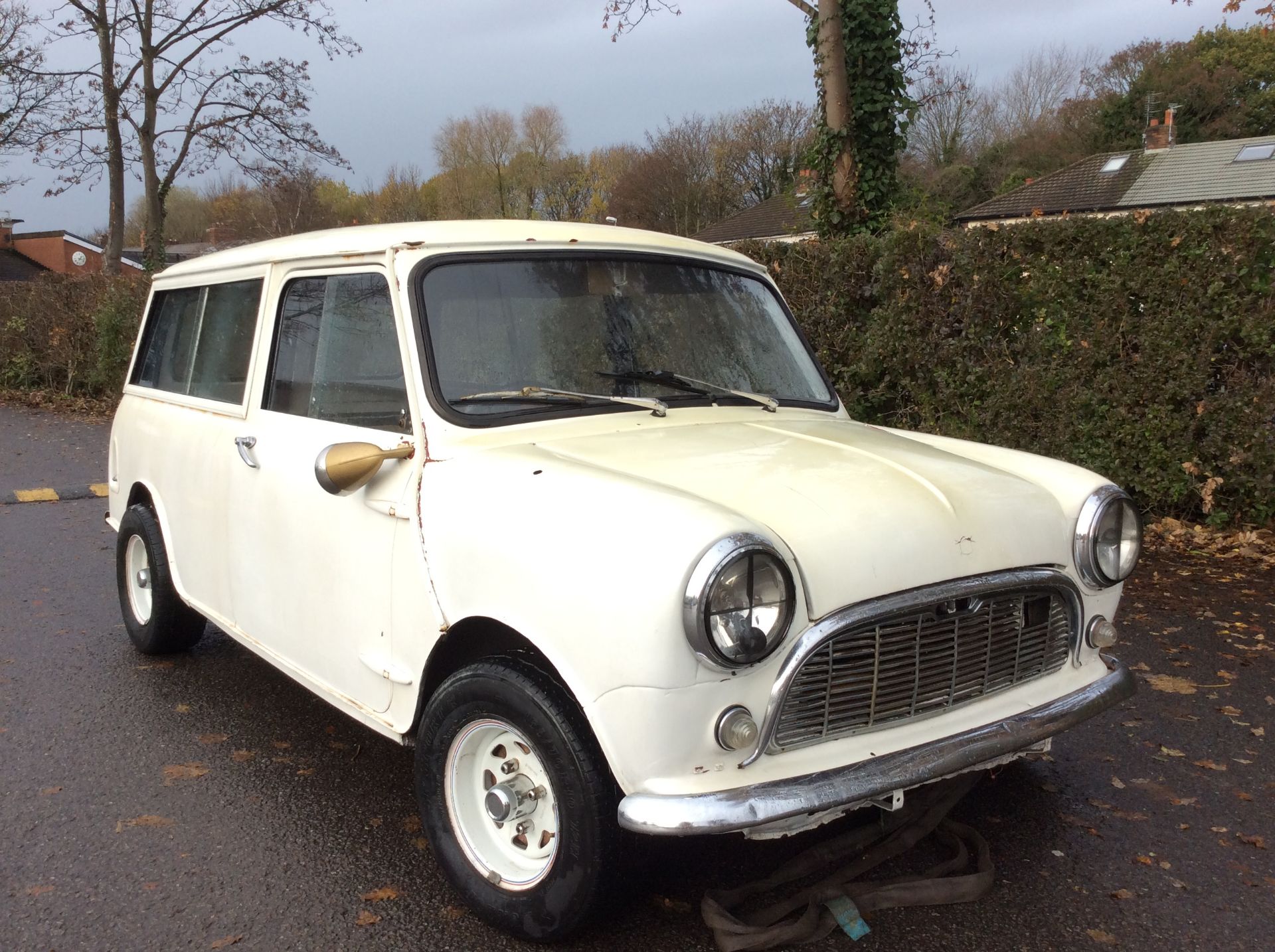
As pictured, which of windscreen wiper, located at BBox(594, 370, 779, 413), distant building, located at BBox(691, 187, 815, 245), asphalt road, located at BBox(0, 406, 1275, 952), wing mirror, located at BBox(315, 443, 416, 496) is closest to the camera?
asphalt road, located at BBox(0, 406, 1275, 952)

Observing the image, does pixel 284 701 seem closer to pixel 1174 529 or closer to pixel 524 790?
pixel 524 790

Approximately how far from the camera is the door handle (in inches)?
141

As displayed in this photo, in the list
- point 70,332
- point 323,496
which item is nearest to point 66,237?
point 70,332

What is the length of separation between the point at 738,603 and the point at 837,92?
9301 mm

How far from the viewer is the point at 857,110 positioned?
10.5 m

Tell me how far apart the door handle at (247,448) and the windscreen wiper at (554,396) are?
1016 mm

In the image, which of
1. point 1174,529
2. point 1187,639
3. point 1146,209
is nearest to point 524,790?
point 1187,639

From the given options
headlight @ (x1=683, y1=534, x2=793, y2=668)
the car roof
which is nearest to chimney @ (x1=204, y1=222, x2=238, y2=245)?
the car roof

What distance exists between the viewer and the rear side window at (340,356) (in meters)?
3.13

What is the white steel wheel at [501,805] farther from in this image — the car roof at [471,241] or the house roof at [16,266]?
the house roof at [16,266]

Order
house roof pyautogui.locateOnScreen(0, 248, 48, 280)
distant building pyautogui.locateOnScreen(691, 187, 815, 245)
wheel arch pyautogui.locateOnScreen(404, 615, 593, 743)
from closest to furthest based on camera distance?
wheel arch pyautogui.locateOnScreen(404, 615, 593, 743) < distant building pyautogui.locateOnScreen(691, 187, 815, 245) < house roof pyautogui.locateOnScreen(0, 248, 48, 280)

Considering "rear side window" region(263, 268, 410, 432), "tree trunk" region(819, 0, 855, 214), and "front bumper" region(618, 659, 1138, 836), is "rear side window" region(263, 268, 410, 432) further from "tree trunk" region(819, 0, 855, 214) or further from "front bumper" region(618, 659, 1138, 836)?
"tree trunk" region(819, 0, 855, 214)

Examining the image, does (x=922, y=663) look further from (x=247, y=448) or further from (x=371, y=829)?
(x=247, y=448)

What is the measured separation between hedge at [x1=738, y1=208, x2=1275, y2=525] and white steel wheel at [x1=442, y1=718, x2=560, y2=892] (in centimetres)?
533
